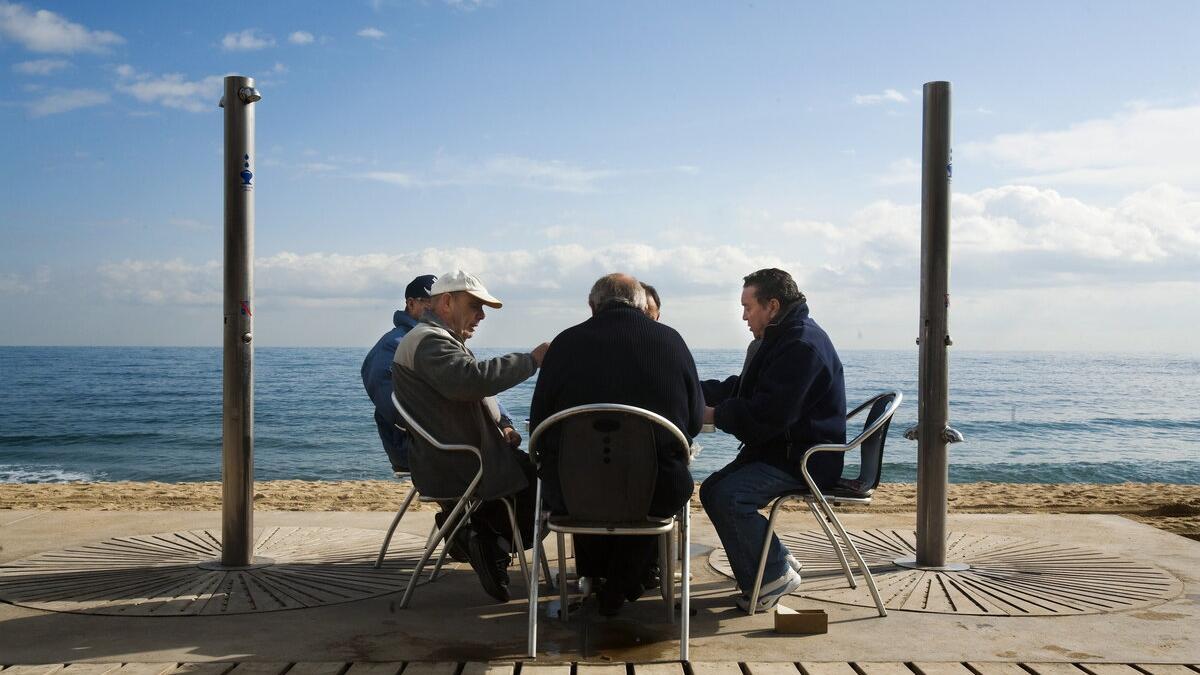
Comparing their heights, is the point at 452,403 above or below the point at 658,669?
above

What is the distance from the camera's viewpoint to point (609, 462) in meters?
3.34

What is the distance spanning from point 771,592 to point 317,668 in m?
1.77

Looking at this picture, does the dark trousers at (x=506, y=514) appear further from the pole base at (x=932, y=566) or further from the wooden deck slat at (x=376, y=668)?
the pole base at (x=932, y=566)

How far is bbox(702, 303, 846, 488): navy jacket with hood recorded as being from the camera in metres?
3.89

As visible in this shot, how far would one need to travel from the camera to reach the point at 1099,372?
48.0m

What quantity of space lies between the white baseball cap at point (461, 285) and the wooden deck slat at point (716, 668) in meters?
1.72

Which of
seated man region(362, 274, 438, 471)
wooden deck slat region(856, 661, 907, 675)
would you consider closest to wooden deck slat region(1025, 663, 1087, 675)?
wooden deck slat region(856, 661, 907, 675)

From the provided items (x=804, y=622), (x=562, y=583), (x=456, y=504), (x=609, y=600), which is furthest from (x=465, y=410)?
(x=804, y=622)

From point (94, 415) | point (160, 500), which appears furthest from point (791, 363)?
point (94, 415)

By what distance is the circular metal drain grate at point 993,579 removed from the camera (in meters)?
4.11

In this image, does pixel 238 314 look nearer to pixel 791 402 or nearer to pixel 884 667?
pixel 791 402

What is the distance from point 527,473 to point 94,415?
29.4 meters

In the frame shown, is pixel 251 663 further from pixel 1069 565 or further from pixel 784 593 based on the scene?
pixel 1069 565

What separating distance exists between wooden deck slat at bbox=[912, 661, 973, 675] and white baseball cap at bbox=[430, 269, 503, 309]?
215cm
